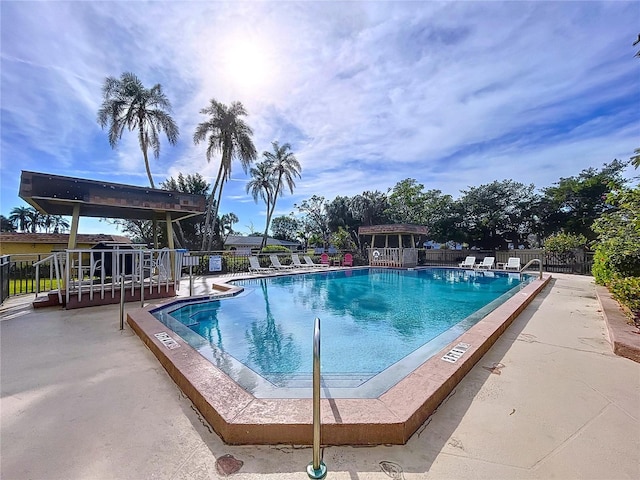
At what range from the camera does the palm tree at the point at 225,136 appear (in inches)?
838

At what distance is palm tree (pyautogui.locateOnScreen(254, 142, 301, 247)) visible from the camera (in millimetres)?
27391

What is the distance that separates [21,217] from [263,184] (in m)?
60.8

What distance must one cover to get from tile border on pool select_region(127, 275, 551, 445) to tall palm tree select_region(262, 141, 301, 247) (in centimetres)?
2535

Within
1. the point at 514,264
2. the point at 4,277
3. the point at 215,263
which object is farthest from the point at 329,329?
the point at 514,264

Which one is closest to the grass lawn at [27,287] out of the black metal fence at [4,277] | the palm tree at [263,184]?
the black metal fence at [4,277]

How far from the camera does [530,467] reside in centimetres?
181

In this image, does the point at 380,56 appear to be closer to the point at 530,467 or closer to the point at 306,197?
the point at 530,467

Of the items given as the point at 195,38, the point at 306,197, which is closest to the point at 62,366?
the point at 195,38

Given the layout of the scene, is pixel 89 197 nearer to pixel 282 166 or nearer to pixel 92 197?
pixel 92 197

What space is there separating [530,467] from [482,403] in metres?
0.81

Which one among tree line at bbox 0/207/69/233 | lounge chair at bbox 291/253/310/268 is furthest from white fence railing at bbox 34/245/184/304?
tree line at bbox 0/207/69/233

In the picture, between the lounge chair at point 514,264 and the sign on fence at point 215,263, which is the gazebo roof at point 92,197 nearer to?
the sign on fence at point 215,263

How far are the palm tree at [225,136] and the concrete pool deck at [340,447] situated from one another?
1964 centimetres

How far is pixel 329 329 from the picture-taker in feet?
19.6
